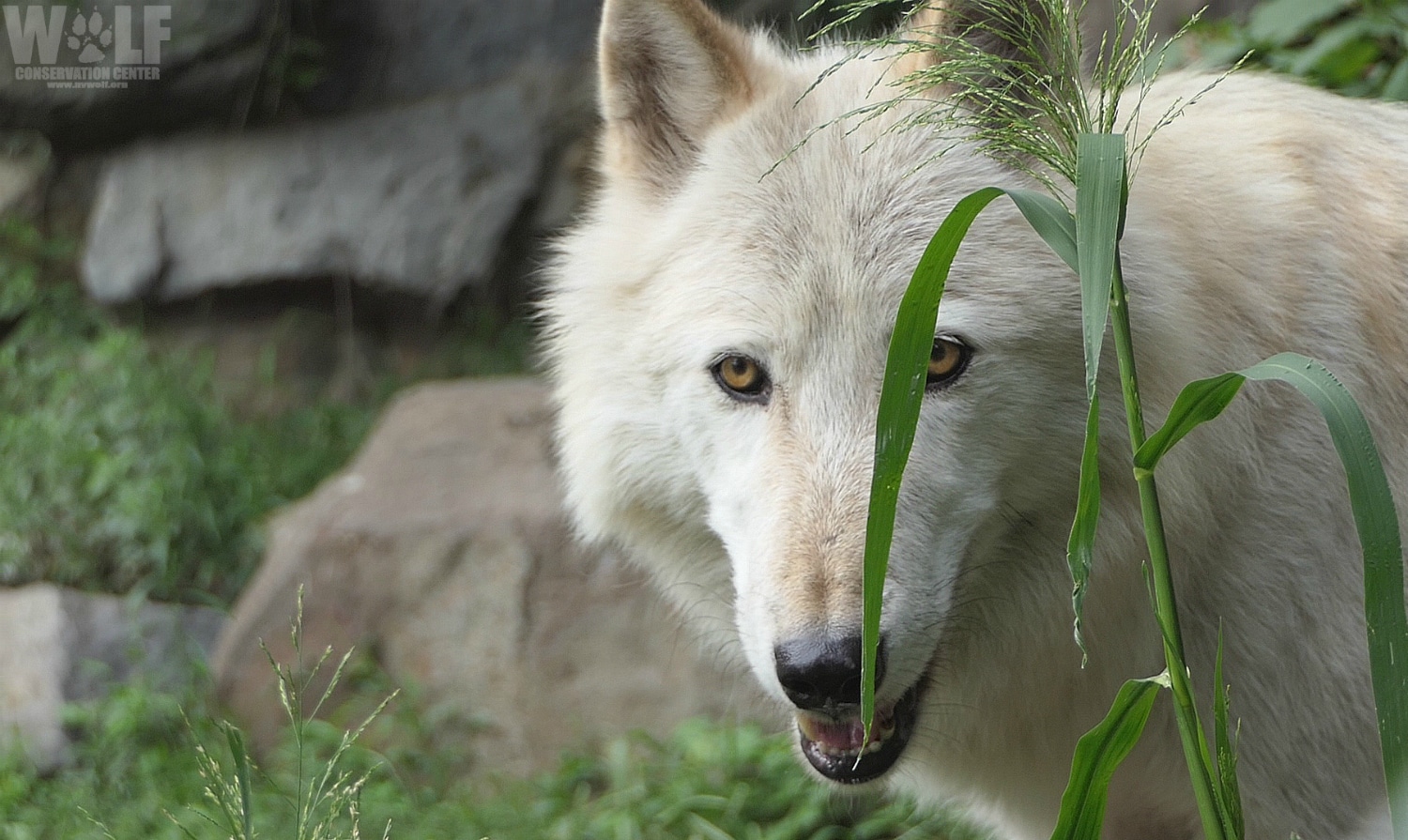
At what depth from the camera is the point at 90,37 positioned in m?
6.59

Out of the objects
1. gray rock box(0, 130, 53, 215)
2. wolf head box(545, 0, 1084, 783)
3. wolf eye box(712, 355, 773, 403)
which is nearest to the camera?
wolf head box(545, 0, 1084, 783)

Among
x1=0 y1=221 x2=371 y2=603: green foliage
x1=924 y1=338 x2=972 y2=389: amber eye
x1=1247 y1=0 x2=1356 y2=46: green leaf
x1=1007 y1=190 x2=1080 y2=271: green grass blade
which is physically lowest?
x1=0 y1=221 x2=371 y2=603: green foliage

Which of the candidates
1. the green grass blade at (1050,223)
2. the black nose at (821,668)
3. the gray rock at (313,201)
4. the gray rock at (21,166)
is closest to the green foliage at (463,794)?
the black nose at (821,668)

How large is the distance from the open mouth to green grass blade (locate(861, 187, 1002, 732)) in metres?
0.56

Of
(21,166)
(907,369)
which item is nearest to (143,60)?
(21,166)

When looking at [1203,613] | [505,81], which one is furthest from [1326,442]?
[505,81]

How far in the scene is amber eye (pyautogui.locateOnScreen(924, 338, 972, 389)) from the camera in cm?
221

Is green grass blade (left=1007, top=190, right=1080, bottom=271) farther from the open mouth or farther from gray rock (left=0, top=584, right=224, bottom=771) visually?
gray rock (left=0, top=584, right=224, bottom=771)

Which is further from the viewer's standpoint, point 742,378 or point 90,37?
point 90,37

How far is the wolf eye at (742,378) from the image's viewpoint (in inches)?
92.2

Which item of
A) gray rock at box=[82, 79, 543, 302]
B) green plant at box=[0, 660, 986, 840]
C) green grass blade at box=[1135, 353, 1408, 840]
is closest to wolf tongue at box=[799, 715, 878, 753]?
green grass blade at box=[1135, 353, 1408, 840]

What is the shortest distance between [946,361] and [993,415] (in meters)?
0.13

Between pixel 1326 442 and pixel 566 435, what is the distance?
157 cm

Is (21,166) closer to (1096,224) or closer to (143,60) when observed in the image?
(143,60)
